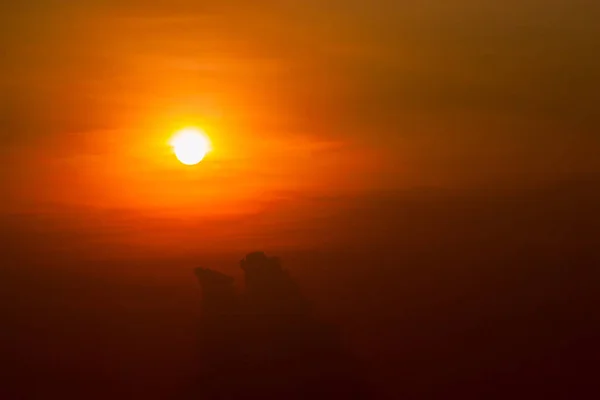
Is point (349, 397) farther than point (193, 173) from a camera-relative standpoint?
Yes

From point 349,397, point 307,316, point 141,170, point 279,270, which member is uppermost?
point 141,170

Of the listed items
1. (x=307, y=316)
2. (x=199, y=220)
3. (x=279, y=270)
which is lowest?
(x=307, y=316)

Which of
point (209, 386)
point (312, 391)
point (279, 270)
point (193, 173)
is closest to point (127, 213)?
point (193, 173)

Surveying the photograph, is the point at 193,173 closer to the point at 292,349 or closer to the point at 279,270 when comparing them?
the point at 279,270

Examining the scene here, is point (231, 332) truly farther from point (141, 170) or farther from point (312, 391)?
point (141, 170)

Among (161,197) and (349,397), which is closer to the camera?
(161,197)

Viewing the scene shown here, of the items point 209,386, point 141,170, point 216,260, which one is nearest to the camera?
point 141,170

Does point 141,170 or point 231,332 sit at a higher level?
point 141,170

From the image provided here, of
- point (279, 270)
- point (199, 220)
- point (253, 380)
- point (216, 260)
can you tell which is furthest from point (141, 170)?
point (253, 380)

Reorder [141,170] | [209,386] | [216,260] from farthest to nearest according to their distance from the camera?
[209,386]
[216,260]
[141,170]
